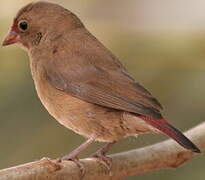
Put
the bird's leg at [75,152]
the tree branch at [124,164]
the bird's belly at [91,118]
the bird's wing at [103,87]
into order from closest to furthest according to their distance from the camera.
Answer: the tree branch at [124,164] < the bird's leg at [75,152] < the bird's wing at [103,87] < the bird's belly at [91,118]

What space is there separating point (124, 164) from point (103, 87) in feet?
2.02

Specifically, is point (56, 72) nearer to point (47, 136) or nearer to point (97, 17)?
point (47, 136)

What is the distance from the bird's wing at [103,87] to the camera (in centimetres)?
529

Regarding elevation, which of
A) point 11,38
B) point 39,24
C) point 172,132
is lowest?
point 172,132

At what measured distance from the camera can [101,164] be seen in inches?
199

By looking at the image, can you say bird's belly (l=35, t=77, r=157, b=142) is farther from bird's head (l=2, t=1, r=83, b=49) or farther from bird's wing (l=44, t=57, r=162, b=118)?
bird's head (l=2, t=1, r=83, b=49)

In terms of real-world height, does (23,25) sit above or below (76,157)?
above

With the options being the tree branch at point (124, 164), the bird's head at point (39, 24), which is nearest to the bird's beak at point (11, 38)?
the bird's head at point (39, 24)

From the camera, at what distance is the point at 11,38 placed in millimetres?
6082

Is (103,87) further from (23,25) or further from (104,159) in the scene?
(23,25)

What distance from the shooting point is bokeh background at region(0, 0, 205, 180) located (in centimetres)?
591

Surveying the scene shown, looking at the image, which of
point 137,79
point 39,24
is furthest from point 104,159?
point 39,24

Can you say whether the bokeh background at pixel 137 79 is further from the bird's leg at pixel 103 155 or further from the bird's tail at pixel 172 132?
the bird's tail at pixel 172 132

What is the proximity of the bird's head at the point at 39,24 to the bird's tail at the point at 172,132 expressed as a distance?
1.17m
